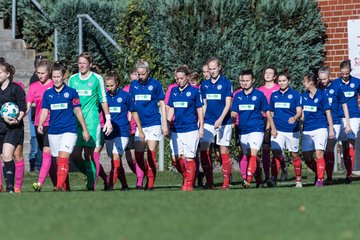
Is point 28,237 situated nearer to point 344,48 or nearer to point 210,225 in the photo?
point 210,225

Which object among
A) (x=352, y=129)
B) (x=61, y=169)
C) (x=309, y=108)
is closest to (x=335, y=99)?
(x=352, y=129)

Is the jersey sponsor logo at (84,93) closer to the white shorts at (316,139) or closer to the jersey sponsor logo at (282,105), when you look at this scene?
the jersey sponsor logo at (282,105)

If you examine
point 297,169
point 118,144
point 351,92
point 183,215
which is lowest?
point 183,215

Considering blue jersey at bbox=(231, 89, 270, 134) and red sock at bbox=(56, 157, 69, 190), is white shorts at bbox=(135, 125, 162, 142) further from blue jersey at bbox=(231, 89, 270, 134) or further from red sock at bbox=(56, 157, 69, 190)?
red sock at bbox=(56, 157, 69, 190)

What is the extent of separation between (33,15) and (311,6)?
620 cm

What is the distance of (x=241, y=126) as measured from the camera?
20.0 meters

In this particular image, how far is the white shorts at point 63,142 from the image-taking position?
58.4 ft

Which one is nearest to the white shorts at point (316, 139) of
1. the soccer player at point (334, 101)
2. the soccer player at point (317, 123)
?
the soccer player at point (317, 123)

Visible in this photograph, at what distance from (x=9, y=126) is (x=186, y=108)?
293 centimetres

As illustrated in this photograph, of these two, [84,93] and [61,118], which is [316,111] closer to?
[84,93]

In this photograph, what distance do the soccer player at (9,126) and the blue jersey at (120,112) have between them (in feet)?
6.85

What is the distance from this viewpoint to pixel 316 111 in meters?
20.4

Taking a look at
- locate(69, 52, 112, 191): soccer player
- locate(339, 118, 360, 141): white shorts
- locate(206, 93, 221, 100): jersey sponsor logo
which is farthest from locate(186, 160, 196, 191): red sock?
locate(339, 118, 360, 141): white shorts

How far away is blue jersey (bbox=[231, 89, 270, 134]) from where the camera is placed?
19.8m
